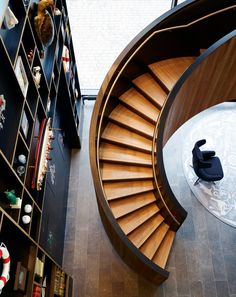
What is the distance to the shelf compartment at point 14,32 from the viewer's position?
2549mm

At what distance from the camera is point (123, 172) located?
455 cm

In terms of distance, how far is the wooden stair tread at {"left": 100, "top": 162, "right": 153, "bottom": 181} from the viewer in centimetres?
446

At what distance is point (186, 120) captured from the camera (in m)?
5.84

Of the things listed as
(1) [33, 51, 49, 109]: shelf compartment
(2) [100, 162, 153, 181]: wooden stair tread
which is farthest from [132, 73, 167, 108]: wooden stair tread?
(1) [33, 51, 49, 109]: shelf compartment

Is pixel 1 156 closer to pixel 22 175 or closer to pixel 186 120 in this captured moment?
pixel 22 175

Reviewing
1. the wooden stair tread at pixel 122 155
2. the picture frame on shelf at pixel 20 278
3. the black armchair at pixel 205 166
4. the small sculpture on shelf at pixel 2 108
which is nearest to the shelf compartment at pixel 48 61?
the small sculpture on shelf at pixel 2 108

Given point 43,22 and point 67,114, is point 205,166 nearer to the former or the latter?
point 67,114

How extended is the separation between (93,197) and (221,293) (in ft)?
9.05

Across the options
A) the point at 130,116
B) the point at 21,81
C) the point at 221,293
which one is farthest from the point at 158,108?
the point at 221,293

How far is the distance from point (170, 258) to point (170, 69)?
11.7 feet

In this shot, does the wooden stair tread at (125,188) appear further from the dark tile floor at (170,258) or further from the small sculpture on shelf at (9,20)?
the small sculpture on shelf at (9,20)

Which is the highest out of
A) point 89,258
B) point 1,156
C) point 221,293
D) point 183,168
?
point 183,168

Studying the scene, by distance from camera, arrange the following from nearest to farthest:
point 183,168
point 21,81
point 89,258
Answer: point 21,81 < point 89,258 < point 183,168

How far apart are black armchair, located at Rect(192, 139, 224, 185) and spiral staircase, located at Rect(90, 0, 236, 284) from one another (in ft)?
2.64
